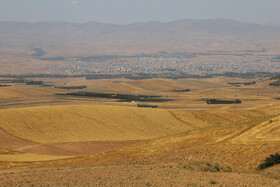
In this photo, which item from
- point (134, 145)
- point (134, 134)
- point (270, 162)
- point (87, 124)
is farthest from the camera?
point (87, 124)

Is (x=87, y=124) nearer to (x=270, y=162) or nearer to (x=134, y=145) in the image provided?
(x=134, y=145)

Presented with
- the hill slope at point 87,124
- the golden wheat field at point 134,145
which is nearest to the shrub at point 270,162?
the golden wheat field at point 134,145

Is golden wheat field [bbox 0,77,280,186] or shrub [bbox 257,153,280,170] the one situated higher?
shrub [bbox 257,153,280,170]

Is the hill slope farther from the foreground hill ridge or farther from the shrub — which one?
the shrub

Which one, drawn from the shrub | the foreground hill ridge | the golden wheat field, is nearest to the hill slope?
the foreground hill ridge

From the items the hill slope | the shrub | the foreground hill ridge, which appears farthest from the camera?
the hill slope

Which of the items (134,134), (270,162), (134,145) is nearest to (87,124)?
(134,134)

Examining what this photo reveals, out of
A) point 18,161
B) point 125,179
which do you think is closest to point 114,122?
point 18,161

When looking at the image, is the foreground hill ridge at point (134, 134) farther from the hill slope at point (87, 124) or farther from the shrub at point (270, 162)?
the shrub at point (270, 162)

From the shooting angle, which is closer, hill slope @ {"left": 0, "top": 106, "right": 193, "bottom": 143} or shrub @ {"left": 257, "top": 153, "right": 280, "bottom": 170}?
shrub @ {"left": 257, "top": 153, "right": 280, "bottom": 170}

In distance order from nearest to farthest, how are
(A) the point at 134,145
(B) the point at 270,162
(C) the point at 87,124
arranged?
1. (B) the point at 270,162
2. (A) the point at 134,145
3. (C) the point at 87,124

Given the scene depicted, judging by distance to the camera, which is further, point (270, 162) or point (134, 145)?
point (134, 145)
